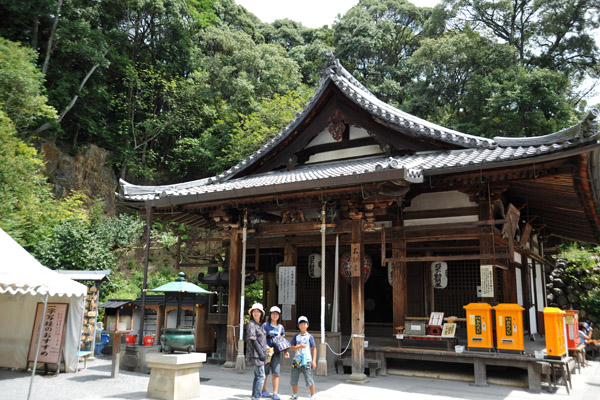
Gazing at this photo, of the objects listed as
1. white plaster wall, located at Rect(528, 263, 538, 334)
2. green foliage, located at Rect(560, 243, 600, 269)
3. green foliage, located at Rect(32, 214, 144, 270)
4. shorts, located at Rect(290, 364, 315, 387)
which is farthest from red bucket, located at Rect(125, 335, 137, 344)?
green foliage, located at Rect(560, 243, 600, 269)

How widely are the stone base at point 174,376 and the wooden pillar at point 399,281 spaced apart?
4879 millimetres

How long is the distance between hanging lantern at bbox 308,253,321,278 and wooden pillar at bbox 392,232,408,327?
104 inches

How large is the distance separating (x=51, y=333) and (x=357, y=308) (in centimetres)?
707

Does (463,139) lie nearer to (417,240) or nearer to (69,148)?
(417,240)

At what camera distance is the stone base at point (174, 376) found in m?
7.10

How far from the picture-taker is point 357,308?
8.91 metres

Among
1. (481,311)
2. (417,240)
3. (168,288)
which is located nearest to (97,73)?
(168,288)

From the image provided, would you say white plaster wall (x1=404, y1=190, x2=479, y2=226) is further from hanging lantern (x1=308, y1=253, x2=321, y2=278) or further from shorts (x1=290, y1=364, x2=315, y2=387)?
shorts (x1=290, y1=364, x2=315, y2=387)

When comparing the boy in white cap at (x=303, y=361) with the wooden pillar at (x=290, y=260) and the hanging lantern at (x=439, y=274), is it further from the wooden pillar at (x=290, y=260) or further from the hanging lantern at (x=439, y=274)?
the hanging lantern at (x=439, y=274)

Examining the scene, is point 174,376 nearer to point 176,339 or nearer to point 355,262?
point 176,339

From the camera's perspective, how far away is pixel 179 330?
745 centimetres

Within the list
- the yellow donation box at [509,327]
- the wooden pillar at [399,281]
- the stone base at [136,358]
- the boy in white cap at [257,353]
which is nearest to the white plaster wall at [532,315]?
the wooden pillar at [399,281]

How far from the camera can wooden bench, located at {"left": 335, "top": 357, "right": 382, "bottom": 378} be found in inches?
365

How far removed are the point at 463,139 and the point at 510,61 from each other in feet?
70.6
